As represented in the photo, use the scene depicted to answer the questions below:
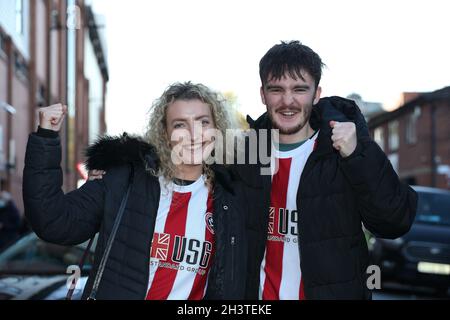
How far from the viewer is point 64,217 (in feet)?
8.11

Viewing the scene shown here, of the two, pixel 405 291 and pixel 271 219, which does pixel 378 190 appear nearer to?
pixel 271 219

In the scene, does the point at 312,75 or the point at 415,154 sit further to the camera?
the point at 415,154

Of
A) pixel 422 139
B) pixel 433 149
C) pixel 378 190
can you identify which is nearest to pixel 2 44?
pixel 378 190

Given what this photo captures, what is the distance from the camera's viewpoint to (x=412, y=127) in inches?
1168

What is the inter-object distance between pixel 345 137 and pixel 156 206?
2.56 ft

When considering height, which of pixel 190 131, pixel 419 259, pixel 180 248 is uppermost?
pixel 190 131

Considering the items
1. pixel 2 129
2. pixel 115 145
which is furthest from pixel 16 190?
pixel 115 145

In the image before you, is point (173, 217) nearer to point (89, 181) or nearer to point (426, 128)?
point (89, 181)

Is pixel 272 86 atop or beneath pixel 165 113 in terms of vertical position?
atop

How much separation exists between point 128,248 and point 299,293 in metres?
0.75

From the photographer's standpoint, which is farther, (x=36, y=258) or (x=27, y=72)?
(x=27, y=72)

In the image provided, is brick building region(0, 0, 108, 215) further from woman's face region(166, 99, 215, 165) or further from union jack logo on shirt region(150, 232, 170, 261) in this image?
union jack logo on shirt region(150, 232, 170, 261)

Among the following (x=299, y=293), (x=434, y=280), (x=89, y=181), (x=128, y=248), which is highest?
(x=89, y=181)

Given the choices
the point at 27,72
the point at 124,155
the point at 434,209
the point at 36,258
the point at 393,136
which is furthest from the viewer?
the point at 393,136
